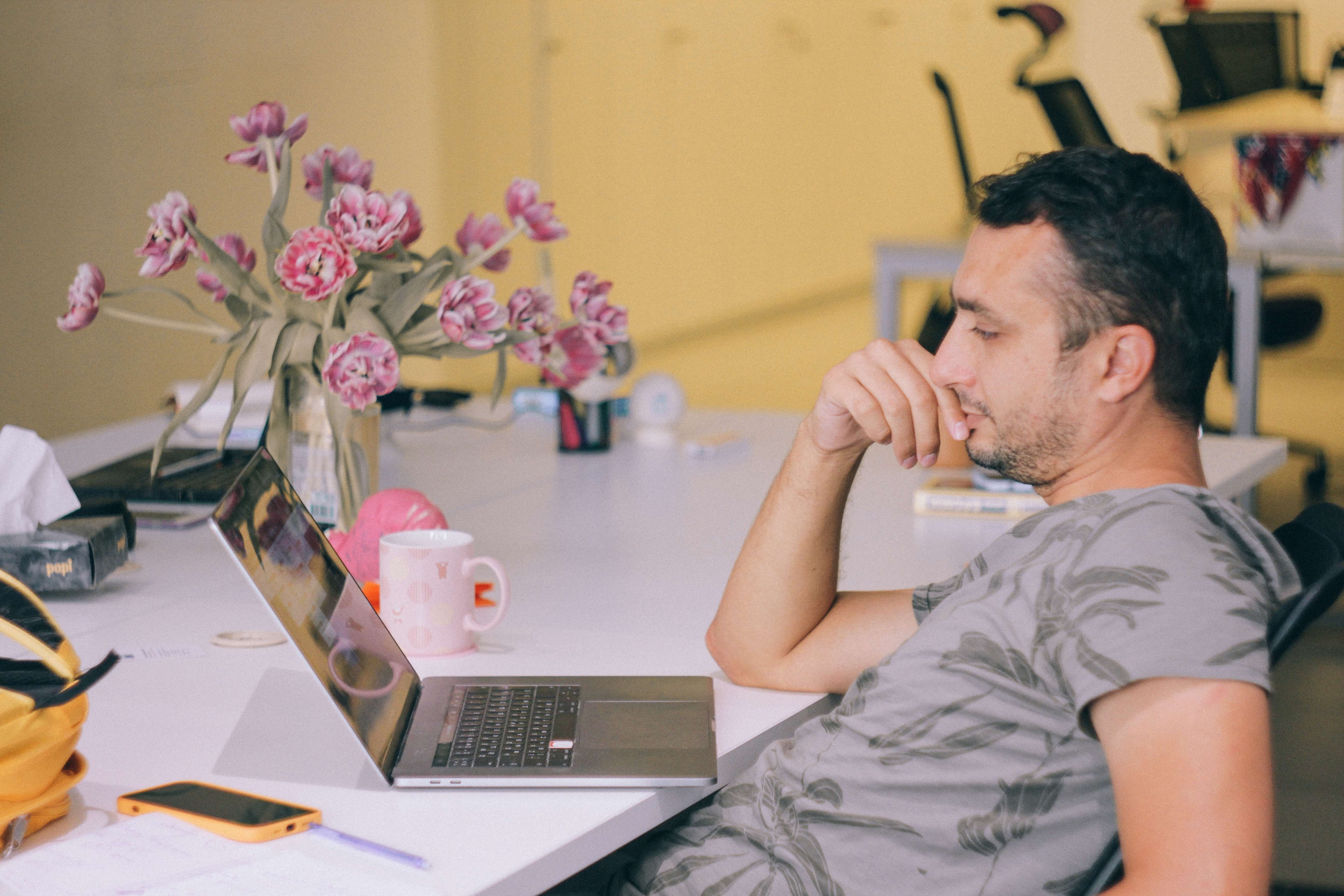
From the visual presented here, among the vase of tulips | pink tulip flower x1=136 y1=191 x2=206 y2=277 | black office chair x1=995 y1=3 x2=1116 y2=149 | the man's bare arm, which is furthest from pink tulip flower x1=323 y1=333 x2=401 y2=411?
black office chair x1=995 y1=3 x2=1116 y2=149

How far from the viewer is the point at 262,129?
62.5 inches

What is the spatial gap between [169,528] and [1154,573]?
4.42ft

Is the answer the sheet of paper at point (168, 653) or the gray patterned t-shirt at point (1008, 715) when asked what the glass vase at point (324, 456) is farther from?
the gray patterned t-shirt at point (1008, 715)

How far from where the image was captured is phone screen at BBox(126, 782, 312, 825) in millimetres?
936

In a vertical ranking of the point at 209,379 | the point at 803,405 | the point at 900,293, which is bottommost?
the point at 803,405

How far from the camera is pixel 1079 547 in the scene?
960 mm

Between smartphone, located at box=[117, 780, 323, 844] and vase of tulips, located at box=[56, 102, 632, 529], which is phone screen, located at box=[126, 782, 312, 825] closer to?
smartphone, located at box=[117, 780, 323, 844]

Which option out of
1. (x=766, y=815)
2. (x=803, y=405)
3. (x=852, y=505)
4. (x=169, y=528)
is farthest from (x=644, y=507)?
(x=803, y=405)

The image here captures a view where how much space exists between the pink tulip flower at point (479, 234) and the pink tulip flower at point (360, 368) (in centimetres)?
20

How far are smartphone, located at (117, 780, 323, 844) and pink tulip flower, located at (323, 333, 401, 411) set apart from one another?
0.59 metres

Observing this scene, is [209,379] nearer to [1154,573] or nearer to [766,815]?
[766,815]

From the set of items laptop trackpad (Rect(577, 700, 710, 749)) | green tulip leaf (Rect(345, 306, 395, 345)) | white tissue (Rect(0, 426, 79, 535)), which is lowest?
laptop trackpad (Rect(577, 700, 710, 749))

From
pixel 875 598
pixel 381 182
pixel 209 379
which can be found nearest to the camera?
pixel 875 598

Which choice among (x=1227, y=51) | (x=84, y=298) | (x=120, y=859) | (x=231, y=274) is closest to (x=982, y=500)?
(x=231, y=274)
